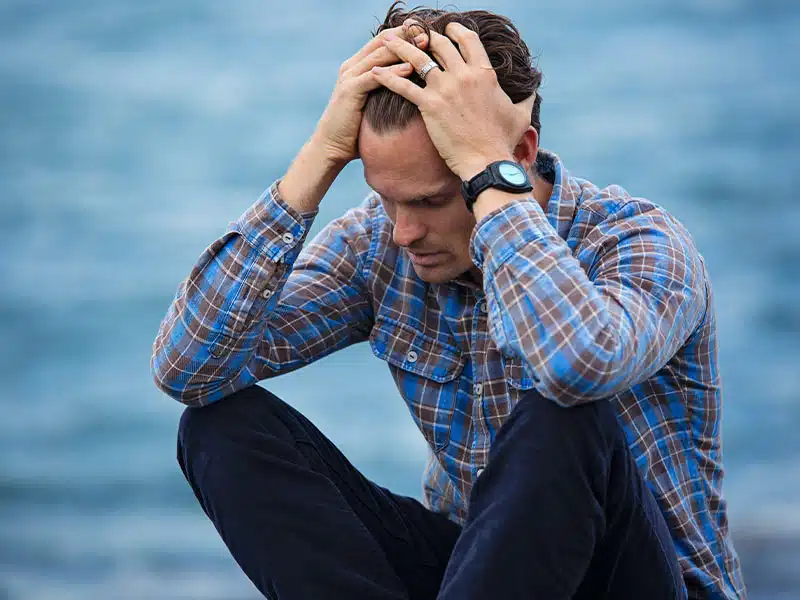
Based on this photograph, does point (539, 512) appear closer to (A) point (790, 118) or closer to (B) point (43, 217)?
(B) point (43, 217)

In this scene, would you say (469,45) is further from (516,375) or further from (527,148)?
(516,375)

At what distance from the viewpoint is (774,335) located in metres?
5.34

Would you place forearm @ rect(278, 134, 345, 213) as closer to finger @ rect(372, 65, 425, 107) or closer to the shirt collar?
finger @ rect(372, 65, 425, 107)

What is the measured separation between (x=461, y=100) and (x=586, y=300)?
1.29 feet

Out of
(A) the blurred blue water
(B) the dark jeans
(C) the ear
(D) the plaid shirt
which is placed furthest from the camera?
(A) the blurred blue water

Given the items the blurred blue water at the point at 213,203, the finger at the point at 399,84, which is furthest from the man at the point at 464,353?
the blurred blue water at the point at 213,203

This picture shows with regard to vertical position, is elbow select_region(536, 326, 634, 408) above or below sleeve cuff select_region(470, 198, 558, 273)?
below

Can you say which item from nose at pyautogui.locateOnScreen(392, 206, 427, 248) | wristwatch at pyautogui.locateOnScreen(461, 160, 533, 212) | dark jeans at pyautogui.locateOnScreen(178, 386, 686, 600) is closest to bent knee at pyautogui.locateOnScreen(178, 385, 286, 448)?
dark jeans at pyautogui.locateOnScreen(178, 386, 686, 600)

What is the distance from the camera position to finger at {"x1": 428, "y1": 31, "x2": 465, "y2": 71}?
1.85 meters

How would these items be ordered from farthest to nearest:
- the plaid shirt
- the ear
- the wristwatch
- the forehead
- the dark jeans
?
the ear < the forehead < the wristwatch < the plaid shirt < the dark jeans

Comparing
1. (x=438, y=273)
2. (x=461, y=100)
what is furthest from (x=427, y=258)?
(x=461, y=100)

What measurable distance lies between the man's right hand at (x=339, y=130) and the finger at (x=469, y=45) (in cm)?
5

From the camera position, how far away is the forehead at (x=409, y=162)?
1.87 meters

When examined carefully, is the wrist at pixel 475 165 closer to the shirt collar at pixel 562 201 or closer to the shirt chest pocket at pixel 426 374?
the shirt collar at pixel 562 201
